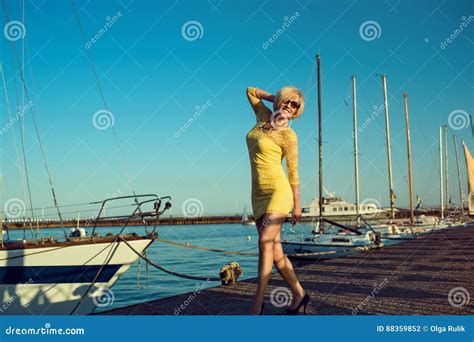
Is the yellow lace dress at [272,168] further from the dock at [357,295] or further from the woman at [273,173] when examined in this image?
the dock at [357,295]

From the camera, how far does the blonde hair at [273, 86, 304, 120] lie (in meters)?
3.57

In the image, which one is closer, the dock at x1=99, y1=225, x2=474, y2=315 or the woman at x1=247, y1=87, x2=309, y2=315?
the woman at x1=247, y1=87, x2=309, y2=315

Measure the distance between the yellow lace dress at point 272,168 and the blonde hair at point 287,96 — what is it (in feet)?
0.53

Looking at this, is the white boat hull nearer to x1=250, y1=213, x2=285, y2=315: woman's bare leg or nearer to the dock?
the dock

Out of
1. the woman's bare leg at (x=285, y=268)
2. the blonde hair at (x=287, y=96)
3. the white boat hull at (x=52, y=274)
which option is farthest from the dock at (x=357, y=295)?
the white boat hull at (x=52, y=274)

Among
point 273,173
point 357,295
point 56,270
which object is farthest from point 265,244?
point 56,270

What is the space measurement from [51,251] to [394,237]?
16095 mm

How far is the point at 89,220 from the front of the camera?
914cm

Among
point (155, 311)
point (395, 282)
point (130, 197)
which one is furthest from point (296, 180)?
point (130, 197)

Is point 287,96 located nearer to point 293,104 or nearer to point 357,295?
point 293,104

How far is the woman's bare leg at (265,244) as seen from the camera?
3.52 metres

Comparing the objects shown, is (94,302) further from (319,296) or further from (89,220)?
(319,296)

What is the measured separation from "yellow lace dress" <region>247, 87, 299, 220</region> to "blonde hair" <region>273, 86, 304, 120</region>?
0.53ft

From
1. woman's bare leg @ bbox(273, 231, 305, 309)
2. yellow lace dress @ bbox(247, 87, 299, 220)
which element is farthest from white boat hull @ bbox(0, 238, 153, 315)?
yellow lace dress @ bbox(247, 87, 299, 220)
